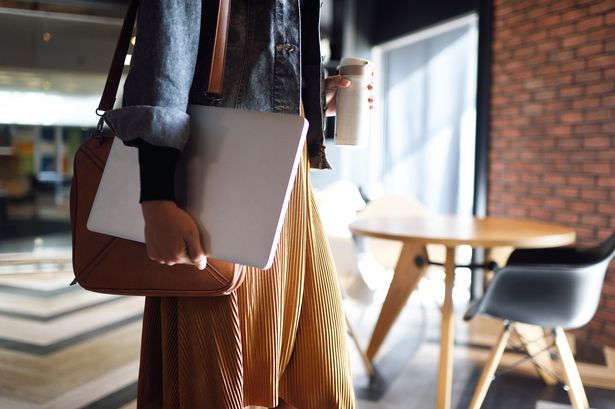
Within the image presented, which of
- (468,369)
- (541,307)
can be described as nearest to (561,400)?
(468,369)

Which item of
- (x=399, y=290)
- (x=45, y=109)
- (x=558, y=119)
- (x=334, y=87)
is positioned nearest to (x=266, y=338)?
(x=334, y=87)

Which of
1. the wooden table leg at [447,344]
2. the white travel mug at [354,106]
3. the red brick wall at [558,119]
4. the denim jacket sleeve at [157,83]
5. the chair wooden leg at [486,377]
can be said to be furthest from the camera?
the red brick wall at [558,119]

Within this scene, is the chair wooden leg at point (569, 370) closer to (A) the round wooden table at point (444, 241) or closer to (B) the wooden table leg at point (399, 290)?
(A) the round wooden table at point (444, 241)

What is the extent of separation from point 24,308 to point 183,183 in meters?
3.14

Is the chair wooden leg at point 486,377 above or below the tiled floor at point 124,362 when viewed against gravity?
above

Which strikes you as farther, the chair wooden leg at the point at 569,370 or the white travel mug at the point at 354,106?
the chair wooden leg at the point at 569,370

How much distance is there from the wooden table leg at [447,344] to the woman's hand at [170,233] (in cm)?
151

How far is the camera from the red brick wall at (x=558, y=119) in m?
3.00

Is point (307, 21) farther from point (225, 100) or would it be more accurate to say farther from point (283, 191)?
point (283, 191)

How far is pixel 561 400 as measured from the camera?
2.13 metres

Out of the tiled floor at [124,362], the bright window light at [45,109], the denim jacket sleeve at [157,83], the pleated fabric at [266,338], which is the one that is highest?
the bright window light at [45,109]

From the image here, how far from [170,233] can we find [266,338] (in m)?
0.27

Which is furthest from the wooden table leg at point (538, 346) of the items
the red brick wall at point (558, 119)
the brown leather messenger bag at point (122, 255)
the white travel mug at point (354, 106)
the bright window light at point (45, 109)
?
the bright window light at point (45, 109)

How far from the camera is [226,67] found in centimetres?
80
